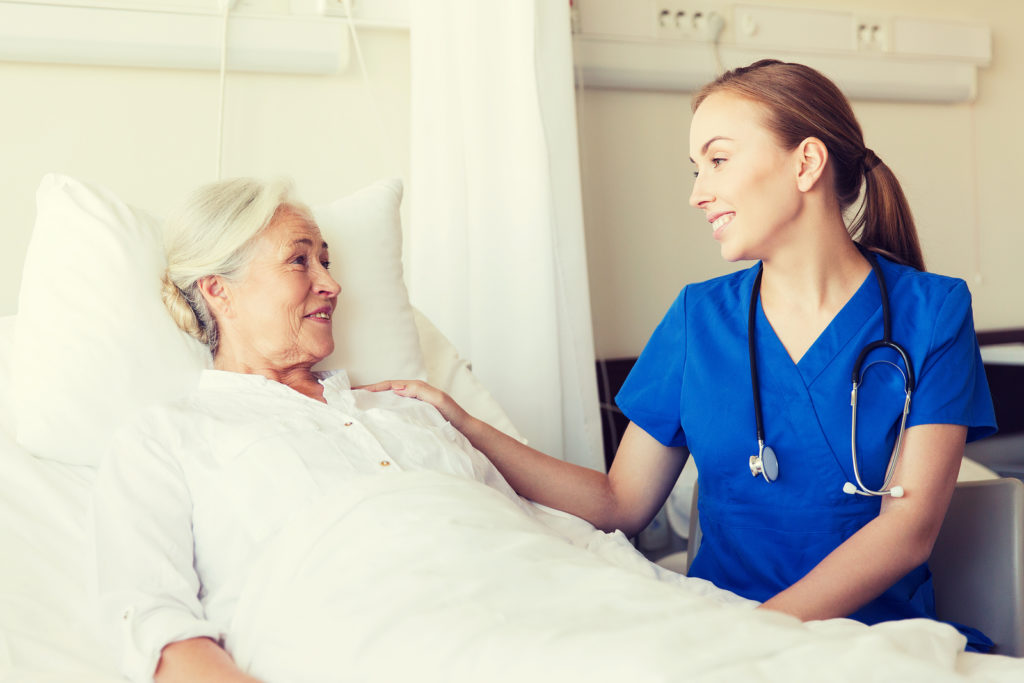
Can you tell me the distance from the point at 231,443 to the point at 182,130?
1022 mm

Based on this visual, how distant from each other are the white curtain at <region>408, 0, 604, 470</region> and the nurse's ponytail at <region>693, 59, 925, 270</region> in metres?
0.63

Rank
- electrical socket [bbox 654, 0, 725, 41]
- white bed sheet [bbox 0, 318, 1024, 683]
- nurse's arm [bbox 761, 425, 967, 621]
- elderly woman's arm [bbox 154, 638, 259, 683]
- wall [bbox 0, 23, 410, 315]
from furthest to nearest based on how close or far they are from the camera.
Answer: electrical socket [bbox 654, 0, 725, 41]
wall [bbox 0, 23, 410, 315]
nurse's arm [bbox 761, 425, 967, 621]
elderly woman's arm [bbox 154, 638, 259, 683]
white bed sheet [bbox 0, 318, 1024, 683]

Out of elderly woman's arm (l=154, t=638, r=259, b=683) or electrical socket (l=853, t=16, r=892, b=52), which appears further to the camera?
electrical socket (l=853, t=16, r=892, b=52)

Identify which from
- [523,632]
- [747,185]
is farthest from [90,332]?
[747,185]

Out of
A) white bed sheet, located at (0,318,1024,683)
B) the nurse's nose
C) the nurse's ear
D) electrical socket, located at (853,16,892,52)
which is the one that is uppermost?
electrical socket, located at (853,16,892,52)

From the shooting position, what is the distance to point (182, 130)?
198 cm

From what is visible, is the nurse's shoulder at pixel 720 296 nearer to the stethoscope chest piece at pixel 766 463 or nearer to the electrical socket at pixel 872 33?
the stethoscope chest piece at pixel 766 463

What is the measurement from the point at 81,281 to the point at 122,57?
0.70 metres

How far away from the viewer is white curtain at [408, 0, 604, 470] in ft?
6.57

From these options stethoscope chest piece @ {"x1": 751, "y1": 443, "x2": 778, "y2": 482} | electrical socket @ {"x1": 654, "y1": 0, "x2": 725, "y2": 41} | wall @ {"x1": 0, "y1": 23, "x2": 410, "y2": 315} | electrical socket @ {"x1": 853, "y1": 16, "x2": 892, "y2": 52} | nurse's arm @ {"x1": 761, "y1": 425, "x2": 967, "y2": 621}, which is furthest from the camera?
electrical socket @ {"x1": 853, "y1": 16, "x2": 892, "y2": 52}

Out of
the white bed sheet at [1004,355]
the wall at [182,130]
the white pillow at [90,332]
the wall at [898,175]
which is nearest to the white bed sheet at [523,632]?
the white pillow at [90,332]

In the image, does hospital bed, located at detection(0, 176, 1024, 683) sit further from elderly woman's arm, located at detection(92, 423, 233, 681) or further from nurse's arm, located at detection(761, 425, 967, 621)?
nurse's arm, located at detection(761, 425, 967, 621)

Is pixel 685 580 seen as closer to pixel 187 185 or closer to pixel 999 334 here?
pixel 187 185

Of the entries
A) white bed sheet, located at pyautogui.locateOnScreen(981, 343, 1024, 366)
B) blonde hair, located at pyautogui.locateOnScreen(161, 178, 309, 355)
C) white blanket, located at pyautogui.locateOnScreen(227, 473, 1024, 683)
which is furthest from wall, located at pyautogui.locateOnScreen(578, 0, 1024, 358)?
white blanket, located at pyautogui.locateOnScreen(227, 473, 1024, 683)
